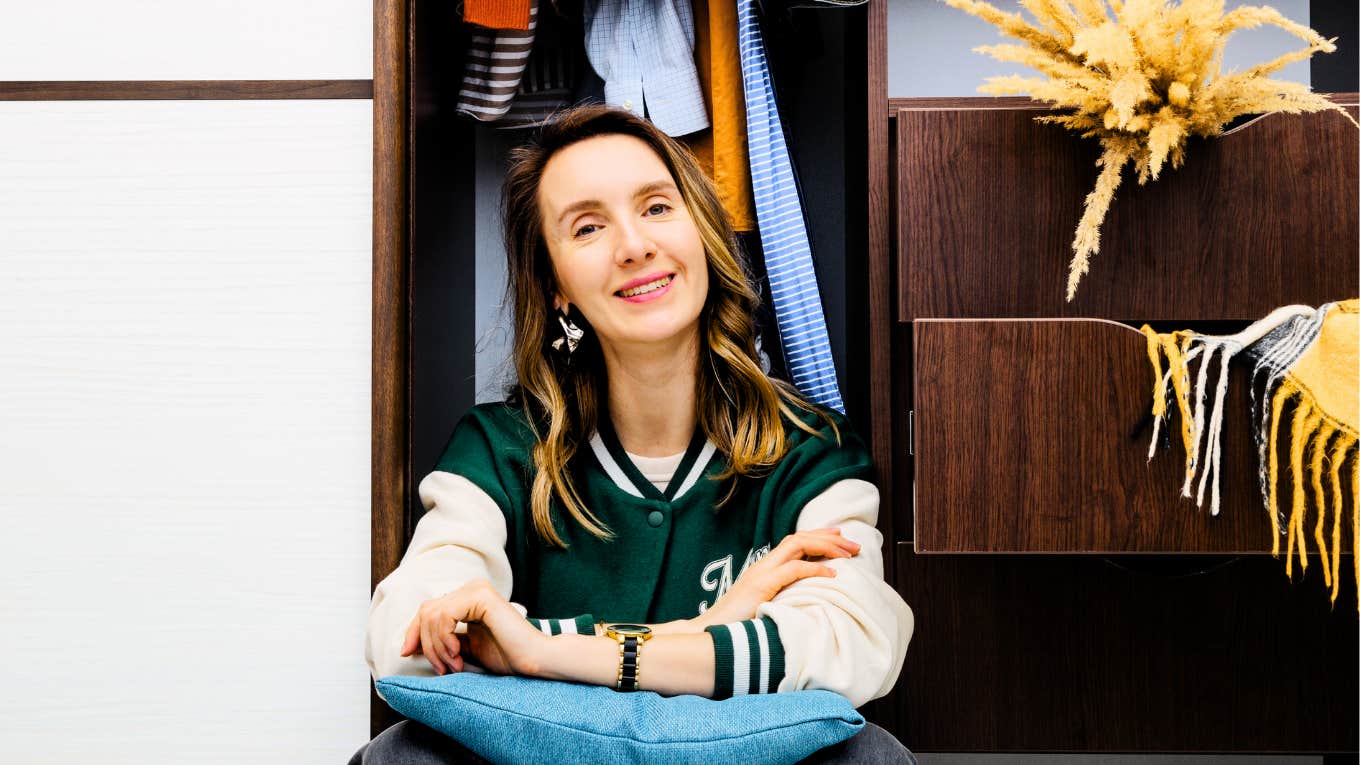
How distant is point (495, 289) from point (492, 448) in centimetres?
62

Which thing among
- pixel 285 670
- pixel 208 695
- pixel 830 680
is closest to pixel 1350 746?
pixel 830 680

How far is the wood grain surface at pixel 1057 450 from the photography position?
1081 mm

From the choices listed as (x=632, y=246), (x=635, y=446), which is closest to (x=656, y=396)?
(x=635, y=446)

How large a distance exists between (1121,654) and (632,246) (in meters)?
1.07

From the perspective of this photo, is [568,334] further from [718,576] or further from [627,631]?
[627,631]

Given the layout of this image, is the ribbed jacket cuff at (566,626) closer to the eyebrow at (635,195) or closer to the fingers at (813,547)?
the fingers at (813,547)

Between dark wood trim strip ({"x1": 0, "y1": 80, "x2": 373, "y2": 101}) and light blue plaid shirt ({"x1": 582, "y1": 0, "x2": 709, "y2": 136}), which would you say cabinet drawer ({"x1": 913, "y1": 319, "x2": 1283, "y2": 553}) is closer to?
light blue plaid shirt ({"x1": 582, "y1": 0, "x2": 709, "y2": 136})

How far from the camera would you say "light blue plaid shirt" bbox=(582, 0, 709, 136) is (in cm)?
167

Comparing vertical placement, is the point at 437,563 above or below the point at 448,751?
above

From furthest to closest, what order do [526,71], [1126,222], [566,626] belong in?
1. [526,71]
2. [1126,222]
3. [566,626]

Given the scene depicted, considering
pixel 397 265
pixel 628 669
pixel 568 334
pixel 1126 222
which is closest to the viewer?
pixel 628 669

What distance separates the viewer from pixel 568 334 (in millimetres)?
1534

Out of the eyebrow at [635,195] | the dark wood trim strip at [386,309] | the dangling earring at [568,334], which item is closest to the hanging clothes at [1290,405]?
the eyebrow at [635,195]

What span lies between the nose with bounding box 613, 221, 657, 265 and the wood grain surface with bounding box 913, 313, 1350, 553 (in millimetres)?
452
